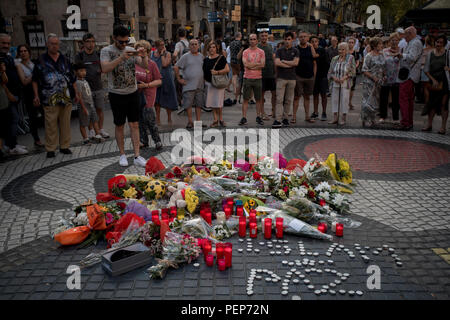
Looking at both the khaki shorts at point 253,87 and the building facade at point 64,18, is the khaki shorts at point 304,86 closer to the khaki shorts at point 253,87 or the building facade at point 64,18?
the khaki shorts at point 253,87

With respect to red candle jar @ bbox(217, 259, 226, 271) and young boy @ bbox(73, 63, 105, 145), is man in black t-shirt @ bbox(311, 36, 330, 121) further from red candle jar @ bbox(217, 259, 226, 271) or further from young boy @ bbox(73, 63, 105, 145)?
red candle jar @ bbox(217, 259, 226, 271)

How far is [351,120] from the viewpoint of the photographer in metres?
10.7

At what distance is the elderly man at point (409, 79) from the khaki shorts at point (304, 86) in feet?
6.99

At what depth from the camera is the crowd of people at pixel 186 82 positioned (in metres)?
7.03

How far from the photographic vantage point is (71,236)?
4.11 meters

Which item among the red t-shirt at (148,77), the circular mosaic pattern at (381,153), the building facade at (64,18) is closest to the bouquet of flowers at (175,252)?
the circular mosaic pattern at (381,153)

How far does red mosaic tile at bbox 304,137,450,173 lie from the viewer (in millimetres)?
6793

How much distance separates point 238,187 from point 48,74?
14.6ft

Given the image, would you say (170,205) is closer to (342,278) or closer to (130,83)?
(342,278)

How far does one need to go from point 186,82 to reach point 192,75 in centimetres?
24

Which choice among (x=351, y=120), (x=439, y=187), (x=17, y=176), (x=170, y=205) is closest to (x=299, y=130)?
(x=351, y=120)

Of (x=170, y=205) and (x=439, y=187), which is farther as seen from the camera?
(x=439, y=187)

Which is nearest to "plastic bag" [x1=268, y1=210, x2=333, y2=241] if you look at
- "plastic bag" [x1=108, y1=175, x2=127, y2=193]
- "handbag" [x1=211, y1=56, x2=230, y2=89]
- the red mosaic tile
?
"plastic bag" [x1=108, y1=175, x2=127, y2=193]

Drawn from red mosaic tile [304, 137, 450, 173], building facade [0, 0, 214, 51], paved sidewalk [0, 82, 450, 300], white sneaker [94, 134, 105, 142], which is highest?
building facade [0, 0, 214, 51]
